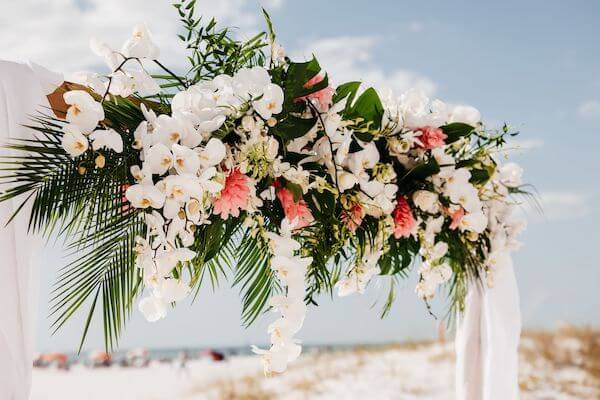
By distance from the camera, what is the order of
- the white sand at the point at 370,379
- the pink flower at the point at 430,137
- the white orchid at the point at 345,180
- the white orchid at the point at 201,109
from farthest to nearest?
the white sand at the point at 370,379, the pink flower at the point at 430,137, the white orchid at the point at 345,180, the white orchid at the point at 201,109

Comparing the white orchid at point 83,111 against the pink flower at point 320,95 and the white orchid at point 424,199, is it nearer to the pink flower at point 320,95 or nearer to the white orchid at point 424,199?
the pink flower at point 320,95

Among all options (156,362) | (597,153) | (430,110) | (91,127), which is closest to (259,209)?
(91,127)

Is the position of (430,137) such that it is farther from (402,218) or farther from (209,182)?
(209,182)

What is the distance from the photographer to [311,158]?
65.0 inches

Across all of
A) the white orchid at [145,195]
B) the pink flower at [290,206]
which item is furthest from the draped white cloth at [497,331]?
the white orchid at [145,195]

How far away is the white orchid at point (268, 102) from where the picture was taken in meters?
1.46

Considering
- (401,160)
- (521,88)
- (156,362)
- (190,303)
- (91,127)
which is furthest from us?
(156,362)

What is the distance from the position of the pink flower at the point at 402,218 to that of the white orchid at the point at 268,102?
24.3 inches

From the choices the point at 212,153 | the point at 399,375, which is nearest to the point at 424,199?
the point at 212,153

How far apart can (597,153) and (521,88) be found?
3.20 feet

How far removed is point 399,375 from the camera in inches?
236

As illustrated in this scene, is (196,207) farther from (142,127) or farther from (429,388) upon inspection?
(429,388)

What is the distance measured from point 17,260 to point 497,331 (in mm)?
1582

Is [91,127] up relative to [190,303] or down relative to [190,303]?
up
